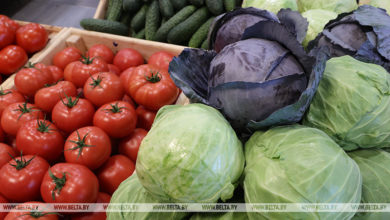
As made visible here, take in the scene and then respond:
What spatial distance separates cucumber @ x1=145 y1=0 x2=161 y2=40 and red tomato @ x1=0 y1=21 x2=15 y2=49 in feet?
3.82

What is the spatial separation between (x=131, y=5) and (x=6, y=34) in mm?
1125

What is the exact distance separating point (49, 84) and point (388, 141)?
6.22 feet

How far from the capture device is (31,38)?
6.99 ft

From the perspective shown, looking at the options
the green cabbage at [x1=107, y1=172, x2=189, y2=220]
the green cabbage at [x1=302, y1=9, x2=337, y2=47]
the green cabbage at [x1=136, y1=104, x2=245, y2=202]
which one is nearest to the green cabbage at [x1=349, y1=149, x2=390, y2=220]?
the green cabbage at [x1=136, y1=104, x2=245, y2=202]

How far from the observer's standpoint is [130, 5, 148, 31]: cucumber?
102 inches

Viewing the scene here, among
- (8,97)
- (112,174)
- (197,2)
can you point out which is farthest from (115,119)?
(197,2)

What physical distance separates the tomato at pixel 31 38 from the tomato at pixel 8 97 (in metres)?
0.57

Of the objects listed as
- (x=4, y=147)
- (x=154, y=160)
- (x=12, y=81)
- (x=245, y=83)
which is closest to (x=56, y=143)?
(x=4, y=147)

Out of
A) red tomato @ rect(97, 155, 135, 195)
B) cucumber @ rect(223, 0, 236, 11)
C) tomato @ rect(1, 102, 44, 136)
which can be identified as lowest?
red tomato @ rect(97, 155, 135, 195)

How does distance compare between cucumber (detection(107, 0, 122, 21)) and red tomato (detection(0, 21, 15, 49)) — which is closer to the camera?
red tomato (detection(0, 21, 15, 49))

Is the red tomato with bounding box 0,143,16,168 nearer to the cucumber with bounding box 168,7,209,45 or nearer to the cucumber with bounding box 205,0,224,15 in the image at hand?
the cucumber with bounding box 168,7,209,45

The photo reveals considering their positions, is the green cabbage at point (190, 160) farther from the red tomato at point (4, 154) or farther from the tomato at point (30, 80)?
the tomato at point (30, 80)

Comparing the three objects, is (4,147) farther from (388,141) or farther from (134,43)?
(388,141)

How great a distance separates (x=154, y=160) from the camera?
0.72 metres
